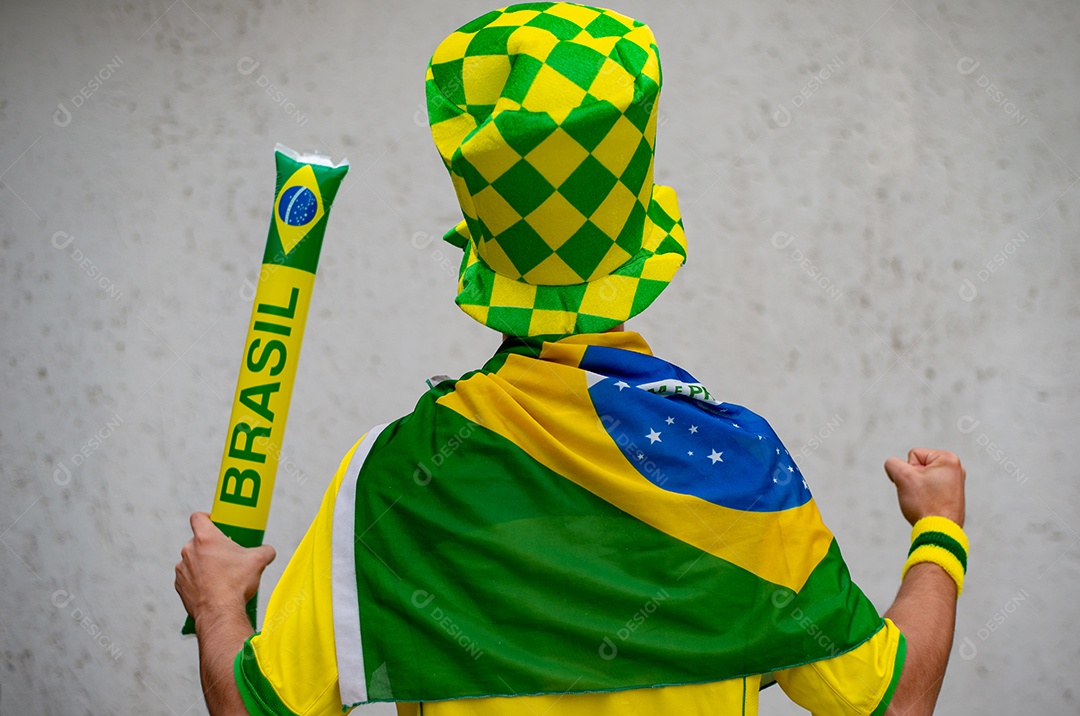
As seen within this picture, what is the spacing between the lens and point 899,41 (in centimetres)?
201

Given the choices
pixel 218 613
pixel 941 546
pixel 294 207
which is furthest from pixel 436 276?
pixel 941 546

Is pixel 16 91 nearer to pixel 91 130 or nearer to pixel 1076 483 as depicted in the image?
pixel 91 130

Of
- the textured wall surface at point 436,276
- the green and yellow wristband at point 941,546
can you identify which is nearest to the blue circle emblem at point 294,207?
the green and yellow wristband at point 941,546

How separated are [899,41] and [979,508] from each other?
928 mm

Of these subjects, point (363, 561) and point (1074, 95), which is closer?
point (363, 561)

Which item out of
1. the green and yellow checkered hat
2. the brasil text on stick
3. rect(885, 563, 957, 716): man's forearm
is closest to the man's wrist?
the brasil text on stick

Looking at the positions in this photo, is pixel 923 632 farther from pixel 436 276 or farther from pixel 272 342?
pixel 436 276

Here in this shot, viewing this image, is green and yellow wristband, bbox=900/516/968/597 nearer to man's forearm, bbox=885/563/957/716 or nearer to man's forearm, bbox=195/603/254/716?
man's forearm, bbox=885/563/957/716

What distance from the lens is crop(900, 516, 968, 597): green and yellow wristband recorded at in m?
0.93

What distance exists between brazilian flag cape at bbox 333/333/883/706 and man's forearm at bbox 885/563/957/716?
40 mm

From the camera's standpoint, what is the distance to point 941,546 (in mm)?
940

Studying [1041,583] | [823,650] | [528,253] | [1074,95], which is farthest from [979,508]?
[528,253]

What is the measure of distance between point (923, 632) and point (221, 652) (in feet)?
2.00

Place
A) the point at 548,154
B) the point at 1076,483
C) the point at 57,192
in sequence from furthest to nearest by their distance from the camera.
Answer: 1. the point at 57,192
2. the point at 1076,483
3. the point at 548,154
